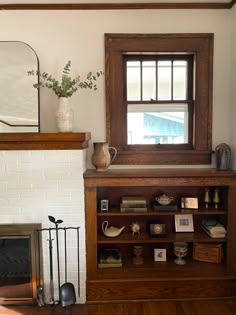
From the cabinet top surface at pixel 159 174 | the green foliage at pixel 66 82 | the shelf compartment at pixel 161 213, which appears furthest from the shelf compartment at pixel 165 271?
the green foliage at pixel 66 82

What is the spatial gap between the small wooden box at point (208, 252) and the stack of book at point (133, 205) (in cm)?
66

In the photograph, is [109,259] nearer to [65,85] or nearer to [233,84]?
[65,85]

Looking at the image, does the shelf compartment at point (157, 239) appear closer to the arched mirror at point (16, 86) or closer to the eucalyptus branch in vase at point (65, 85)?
the eucalyptus branch in vase at point (65, 85)

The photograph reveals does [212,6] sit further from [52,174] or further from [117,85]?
[52,174]

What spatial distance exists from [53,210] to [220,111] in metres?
1.78

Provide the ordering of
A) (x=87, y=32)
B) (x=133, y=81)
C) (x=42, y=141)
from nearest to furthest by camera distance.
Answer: (x=42, y=141) → (x=87, y=32) → (x=133, y=81)

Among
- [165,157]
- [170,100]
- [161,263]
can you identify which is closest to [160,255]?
[161,263]

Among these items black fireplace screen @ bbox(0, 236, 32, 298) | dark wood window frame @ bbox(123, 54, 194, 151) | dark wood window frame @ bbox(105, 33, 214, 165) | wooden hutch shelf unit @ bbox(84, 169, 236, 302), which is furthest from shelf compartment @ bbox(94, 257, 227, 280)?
dark wood window frame @ bbox(123, 54, 194, 151)

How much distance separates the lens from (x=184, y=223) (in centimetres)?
273

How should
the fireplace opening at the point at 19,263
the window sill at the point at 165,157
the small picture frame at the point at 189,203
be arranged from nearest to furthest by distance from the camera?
1. the fireplace opening at the point at 19,263
2. the small picture frame at the point at 189,203
3. the window sill at the point at 165,157

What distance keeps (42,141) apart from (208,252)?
1.79m

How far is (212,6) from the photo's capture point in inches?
104

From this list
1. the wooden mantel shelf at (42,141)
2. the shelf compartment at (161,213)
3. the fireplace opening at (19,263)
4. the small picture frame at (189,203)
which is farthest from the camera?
the small picture frame at (189,203)

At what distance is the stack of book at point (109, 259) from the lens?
103 inches
